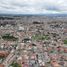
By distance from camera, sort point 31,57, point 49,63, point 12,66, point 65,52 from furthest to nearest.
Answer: point 65,52, point 31,57, point 49,63, point 12,66

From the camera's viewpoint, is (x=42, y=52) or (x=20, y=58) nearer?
(x=20, y=58)

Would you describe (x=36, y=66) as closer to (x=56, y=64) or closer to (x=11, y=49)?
(x=56, y=64)

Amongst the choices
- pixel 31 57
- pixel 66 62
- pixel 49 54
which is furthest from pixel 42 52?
pixel 66 62

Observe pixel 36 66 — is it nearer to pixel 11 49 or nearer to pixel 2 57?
pixel 2 57

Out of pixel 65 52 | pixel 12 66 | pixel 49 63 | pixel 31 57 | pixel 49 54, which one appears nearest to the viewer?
pixel 12 66

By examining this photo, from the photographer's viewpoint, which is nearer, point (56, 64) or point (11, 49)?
point (56, 64)

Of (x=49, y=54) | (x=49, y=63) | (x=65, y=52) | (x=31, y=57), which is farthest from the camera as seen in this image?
(x=65, y=52)

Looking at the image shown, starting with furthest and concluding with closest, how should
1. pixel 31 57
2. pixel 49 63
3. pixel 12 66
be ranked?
1. pixel 31 57
2. pixel 49 63
3. pixel 12 66

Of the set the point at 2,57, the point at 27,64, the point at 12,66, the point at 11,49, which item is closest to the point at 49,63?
the point at 27,64

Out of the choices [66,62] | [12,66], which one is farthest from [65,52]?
[12,66]
